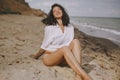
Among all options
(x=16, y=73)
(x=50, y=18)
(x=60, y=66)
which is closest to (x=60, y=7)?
(x=50, y=18)

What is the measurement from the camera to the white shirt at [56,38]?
5441 millimetres

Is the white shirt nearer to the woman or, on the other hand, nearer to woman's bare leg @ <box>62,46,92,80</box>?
the woman

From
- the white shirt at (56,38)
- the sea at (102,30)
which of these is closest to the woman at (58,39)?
the white shirt at (56,38)

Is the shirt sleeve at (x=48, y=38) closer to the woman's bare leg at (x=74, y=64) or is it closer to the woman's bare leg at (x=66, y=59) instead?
the woman's bare leg at (x=66, y=59)

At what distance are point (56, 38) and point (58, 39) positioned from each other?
0.05m

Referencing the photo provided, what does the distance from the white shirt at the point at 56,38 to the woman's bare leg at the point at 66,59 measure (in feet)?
0.82

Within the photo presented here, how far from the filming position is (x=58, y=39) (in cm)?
545

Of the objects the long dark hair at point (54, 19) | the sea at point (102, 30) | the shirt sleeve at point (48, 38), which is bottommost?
A: the sea at point (102, 30)

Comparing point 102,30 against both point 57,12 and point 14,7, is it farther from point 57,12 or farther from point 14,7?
point 57,12

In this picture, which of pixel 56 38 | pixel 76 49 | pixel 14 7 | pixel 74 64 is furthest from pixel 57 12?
pixel 14 7

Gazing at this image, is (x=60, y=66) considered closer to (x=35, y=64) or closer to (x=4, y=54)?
(x=35, y=64)

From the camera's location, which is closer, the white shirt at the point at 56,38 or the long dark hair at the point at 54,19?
the white shirt at the point at 56,38

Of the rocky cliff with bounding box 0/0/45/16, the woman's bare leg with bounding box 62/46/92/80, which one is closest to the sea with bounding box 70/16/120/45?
the rocky cliff with bounding box 0/0/45/16

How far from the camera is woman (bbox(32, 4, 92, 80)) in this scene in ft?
17.3
